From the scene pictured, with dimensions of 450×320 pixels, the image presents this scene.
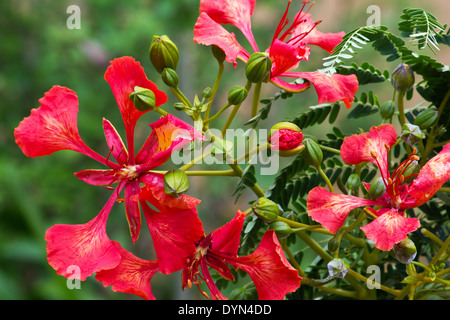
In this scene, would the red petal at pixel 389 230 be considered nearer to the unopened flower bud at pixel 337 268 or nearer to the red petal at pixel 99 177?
the unopened flower bud at pixel 337 268

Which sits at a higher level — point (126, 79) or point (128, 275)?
point (126, 79)

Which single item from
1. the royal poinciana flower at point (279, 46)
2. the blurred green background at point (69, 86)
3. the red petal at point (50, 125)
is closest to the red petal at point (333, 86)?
the royal poinciana flower at point (279, 46)

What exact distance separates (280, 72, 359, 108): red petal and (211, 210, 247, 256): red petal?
0.12 m

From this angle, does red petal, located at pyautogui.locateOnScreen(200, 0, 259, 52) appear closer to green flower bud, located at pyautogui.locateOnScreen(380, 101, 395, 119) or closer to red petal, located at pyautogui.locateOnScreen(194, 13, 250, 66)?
red petal, located at pyautogui.locateOnScreen(194, 13, 250, 66)

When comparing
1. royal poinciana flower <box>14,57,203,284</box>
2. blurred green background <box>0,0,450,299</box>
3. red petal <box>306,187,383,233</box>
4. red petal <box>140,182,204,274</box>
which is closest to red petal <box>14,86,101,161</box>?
royal poinciana flower <box>14,57,203,284</box>

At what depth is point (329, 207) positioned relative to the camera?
1.36ft

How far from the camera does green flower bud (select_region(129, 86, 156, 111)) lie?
1.42ft

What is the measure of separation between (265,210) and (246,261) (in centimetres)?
5

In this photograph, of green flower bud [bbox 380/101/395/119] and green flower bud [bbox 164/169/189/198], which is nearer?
green flower bud [bbox 164/169/189/198]

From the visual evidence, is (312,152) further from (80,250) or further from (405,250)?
(80,250)

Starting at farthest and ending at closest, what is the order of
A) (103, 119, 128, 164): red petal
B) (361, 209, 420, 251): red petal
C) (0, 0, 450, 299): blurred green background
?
(0, 0, 450, 299): blurred green background
(103, 119, 128, 164): red petal
(361, 209, 420, 251): red petal

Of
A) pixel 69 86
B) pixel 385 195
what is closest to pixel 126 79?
pixel 385 195
